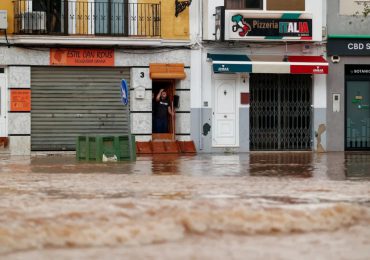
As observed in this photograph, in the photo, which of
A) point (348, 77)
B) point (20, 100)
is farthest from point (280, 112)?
point (20, 100)

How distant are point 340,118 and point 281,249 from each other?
2162 cm

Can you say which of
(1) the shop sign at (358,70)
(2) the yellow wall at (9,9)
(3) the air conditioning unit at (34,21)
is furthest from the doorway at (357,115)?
(2) the yellow wall at (9,9)

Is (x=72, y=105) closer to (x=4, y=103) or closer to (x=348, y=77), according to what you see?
(x=4, y=103)

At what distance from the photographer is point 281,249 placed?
656 cm

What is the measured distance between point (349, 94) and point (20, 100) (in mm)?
Result: 10864

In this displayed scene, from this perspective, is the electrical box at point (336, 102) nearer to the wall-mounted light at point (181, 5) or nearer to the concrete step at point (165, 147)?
the concrete step at point (165, 147)

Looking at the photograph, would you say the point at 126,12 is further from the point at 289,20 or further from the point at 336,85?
the point at 336,85

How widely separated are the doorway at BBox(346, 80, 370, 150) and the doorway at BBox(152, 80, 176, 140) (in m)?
5.90

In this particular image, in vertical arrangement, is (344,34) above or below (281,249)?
above

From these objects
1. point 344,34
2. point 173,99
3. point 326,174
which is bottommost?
point 326,174

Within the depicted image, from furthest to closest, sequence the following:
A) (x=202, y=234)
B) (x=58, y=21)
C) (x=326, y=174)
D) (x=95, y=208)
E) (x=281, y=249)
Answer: (x=58, y=21) → (x=326, y=174) → (x=95, y=208) → (x=202, y=234) → (x=281, y=249)

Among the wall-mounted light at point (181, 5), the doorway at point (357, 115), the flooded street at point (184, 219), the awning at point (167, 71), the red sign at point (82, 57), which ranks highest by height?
the wall-mounted light at point (181, 5)

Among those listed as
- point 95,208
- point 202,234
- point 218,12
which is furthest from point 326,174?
point 218,12

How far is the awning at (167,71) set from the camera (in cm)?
2638
